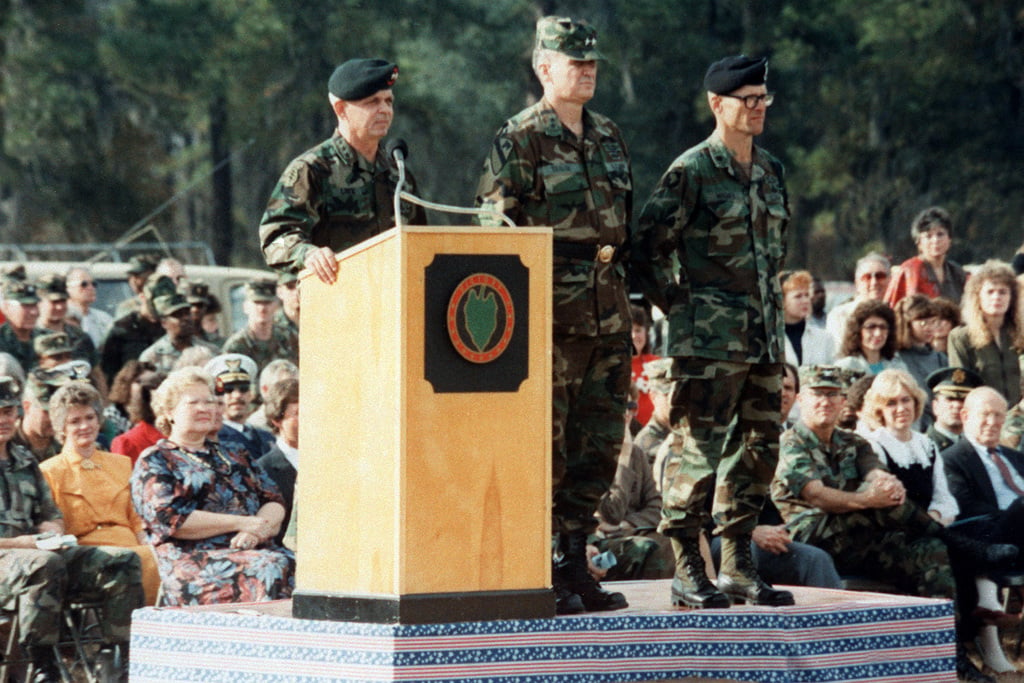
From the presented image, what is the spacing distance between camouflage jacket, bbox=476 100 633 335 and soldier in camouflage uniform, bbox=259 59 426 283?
1.16ft

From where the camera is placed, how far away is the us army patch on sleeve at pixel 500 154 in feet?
19.6

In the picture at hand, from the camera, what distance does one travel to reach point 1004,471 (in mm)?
9148

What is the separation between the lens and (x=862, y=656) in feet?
20.3

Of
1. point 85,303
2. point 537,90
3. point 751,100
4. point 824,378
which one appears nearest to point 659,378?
point 824,378

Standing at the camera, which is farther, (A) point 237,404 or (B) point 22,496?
(A) point 237,404

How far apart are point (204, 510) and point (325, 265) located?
1969mm

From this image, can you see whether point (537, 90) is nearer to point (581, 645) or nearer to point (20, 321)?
point (20, 321)

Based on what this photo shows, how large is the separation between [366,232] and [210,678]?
160 centimetres

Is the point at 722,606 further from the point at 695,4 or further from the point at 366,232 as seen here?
the point at 695,4

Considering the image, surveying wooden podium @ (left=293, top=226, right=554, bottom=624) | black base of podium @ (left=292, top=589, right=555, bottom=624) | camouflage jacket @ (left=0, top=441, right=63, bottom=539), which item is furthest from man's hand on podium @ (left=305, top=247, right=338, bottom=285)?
camouflage jacket @ (left=0, top=441, right=63, bottom=539)

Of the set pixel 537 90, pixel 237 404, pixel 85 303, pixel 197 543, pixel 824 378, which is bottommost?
pixel 197 543

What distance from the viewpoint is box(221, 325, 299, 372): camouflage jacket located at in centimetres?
1062

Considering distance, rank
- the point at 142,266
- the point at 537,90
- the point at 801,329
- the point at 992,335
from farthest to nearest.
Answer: the point at 537,90 → the point at 142,266 → the point at 801,329 → the point at 992,335

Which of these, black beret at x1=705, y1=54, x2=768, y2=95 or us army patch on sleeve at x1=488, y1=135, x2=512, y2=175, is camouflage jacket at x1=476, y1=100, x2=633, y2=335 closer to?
us army patch on sleeve at x1=488, y1=135, x2=512, y2=175
